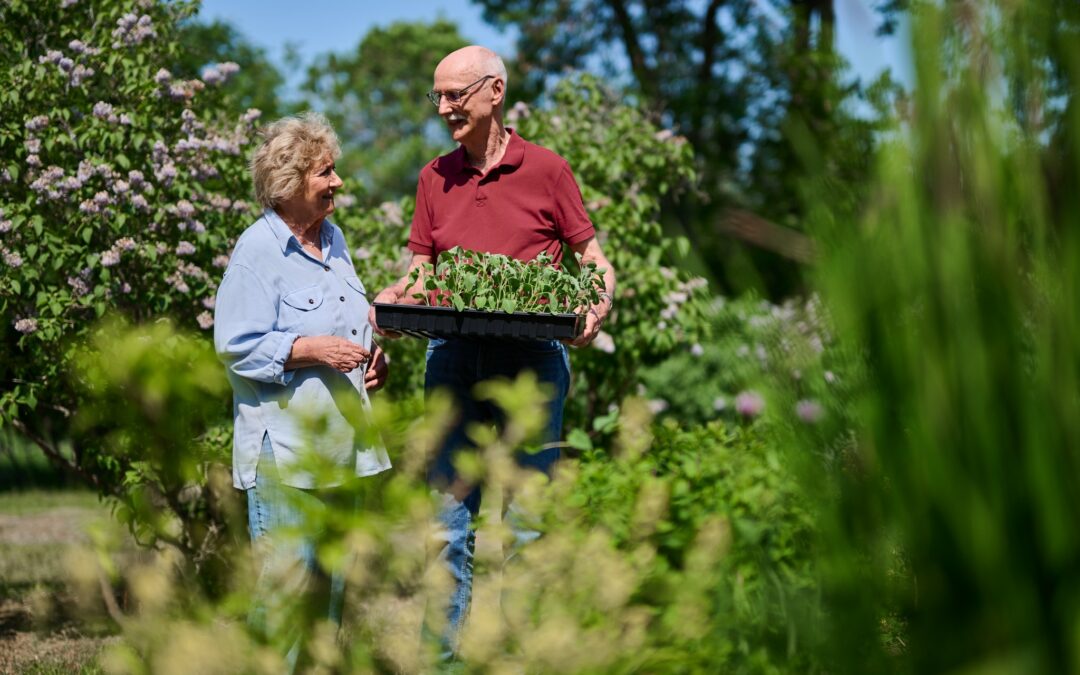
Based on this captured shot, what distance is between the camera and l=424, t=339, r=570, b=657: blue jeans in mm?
3379

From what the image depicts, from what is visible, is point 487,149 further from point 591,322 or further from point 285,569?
point 285,569

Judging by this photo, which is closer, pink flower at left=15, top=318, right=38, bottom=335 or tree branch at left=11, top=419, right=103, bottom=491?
pink flower at left=15, top=318, right=38, bottom=335

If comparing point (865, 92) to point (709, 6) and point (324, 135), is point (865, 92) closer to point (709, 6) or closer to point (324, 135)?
point (324, 135)

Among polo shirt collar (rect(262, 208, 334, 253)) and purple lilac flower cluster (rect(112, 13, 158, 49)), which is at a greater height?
purple lilac flower cluster (rect(112, 13, 158, 49))

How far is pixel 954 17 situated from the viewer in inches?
41.1

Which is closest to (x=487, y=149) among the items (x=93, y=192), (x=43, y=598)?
(x=43, y=598)

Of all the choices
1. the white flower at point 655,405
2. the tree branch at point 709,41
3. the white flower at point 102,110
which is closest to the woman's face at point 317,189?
the white flower at point 655,405

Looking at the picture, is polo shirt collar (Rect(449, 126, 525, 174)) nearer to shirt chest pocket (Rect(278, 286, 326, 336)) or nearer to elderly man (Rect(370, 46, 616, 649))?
elderly man (Rect(370, 46, 616, 649))

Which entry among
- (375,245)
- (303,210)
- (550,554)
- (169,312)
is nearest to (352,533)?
(550,554)

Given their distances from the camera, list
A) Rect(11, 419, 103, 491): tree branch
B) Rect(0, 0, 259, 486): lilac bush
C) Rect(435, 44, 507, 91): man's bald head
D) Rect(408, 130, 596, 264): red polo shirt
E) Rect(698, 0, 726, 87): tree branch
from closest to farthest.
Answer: Rect(435, 44, 507, 91): man's bald head < Rect(408, 130, 596, 264): red polo shirt < Rect(0, 0, 259, 486): lilac bush < Rect(11, 419, 103, 491): tree branch < Rect(698, 0, 726, 87): tree branch

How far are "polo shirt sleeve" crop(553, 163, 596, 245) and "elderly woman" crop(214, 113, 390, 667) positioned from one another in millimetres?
698

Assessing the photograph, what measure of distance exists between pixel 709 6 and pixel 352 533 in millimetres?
20170

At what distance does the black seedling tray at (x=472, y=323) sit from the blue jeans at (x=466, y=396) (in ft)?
0.72

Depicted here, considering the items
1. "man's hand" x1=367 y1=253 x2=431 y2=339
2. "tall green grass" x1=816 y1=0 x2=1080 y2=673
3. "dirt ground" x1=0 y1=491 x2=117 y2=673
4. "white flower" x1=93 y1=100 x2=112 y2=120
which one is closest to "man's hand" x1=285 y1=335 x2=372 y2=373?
"man's hand" x1=367 y1=253 x2=431 y2=339
